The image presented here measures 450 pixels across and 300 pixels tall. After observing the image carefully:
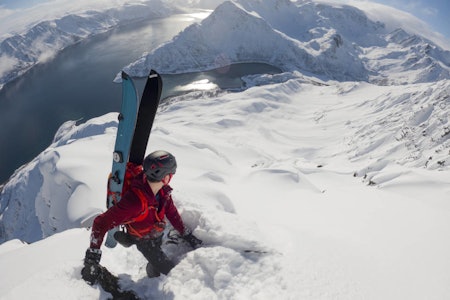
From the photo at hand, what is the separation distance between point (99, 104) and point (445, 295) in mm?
128946

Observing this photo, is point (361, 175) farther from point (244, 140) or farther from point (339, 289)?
point (244, 140)

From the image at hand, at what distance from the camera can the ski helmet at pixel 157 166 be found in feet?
15.1

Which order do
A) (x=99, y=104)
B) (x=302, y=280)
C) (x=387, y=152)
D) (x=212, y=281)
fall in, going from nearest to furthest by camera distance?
(x=302, y=280) < (x=212, y=281) < (x=387, y=152) < (x=99, y=104)

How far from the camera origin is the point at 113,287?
4.95 meters

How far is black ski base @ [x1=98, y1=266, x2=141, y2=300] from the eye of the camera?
4859mm

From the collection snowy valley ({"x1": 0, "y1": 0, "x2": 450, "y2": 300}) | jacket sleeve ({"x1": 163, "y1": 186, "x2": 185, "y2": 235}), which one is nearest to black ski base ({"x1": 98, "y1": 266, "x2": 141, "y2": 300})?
snowy valley ({"x1": 0, "y1": 0, "x2": 450, "y2": 300})

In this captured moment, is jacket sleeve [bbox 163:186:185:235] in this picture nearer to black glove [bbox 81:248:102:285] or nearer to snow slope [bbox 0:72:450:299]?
snow slope [bbox 0:72:450:299]

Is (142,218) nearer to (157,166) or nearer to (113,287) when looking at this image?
(157,166)

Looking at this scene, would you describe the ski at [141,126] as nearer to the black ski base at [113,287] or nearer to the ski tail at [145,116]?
the ski tail at [145,116]

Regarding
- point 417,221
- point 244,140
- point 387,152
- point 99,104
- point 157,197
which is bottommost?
point 99,104

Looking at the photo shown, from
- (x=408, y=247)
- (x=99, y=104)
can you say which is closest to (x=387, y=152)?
(x=408, y=247)

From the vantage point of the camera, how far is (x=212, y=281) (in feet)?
15.5

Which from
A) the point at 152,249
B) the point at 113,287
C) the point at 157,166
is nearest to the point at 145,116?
the point at 157,166

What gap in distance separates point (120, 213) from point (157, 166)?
892 millimetres
